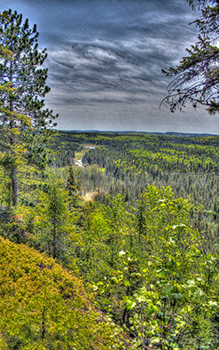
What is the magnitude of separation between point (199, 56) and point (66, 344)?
7068mm

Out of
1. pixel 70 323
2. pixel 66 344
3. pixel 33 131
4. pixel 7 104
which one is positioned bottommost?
pixel 66 344

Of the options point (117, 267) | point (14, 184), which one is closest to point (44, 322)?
point (117, 267)

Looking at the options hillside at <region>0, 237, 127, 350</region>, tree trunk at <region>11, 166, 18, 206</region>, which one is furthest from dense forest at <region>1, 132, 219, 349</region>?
tree trunk at <region>11, 166, 18, 206</region>

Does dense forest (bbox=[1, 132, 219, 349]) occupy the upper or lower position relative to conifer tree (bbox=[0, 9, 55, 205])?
lower

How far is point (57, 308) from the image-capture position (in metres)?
4.82

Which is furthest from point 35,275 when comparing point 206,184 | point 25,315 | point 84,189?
point 206,184

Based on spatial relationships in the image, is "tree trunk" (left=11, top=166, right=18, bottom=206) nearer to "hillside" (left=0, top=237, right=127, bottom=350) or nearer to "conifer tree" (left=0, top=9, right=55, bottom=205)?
"conifer tree" (left=0, top=9, right=55, bottom=205)

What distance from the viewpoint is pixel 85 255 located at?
1844 cm

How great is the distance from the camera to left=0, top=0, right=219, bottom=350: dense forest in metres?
2.86

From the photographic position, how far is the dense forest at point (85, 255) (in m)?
2.86

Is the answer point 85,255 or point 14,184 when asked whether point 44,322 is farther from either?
point 85,255

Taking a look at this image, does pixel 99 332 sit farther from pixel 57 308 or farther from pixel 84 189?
pixel 84 189

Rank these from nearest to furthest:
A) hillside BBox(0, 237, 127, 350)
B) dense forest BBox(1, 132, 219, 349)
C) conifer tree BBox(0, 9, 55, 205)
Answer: dense forest BBox(1, 132, 219, 349), hillside BBox(0, 237, 127, 350), conifer tree BBox(0, 9, 55, 205)

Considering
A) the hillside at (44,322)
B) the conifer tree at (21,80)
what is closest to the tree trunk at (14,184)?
the conifer tree at (21,80)
